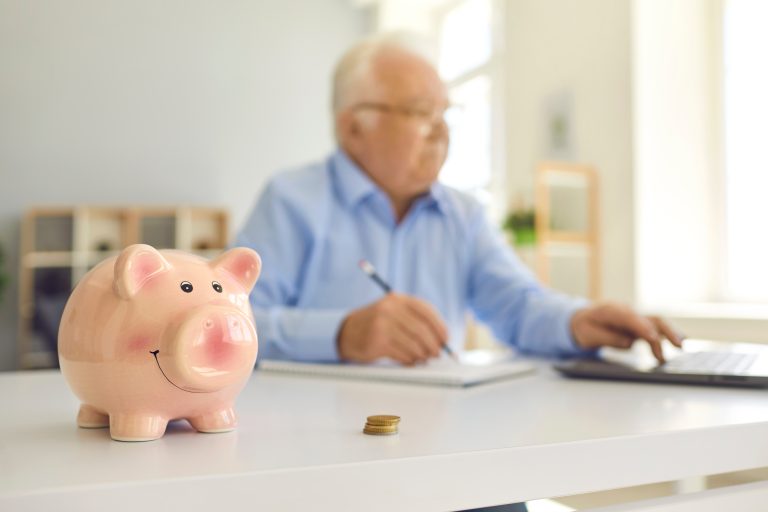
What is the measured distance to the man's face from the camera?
1.19 m

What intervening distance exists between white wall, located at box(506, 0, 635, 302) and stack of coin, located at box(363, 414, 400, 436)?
2.93 m

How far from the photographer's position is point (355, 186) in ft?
4.25

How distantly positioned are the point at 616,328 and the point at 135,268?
76 centimetres

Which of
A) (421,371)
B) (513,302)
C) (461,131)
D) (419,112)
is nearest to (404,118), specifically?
(419,112)

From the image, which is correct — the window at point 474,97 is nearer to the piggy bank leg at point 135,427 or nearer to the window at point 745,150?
the window at point 745,150

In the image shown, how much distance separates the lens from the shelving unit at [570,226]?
336cm

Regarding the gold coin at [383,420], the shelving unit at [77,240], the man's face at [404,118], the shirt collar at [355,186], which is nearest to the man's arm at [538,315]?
the shirt collar at [355,186]

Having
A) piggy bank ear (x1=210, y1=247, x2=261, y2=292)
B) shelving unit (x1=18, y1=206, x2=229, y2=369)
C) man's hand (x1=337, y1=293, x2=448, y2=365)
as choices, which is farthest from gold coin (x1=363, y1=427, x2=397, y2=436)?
shelving unit (x1=18, y1=206, x2=229, y2=369)

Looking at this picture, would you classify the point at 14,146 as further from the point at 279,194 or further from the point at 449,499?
the point at 449,499

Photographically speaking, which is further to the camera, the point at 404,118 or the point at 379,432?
the point at 404,118

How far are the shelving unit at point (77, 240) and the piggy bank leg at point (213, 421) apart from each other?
187 inches

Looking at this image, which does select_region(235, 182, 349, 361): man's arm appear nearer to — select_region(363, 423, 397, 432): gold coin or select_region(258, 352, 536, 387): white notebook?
select_region(258, 352, 536, 387): white notebook

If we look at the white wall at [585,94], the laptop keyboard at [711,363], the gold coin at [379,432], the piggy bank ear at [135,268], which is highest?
the white wall at [585,94]

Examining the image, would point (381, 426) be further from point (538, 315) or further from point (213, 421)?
point (538, 315)
